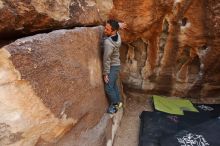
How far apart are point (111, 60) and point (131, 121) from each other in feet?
3.86

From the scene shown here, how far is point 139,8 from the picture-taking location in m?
4.20

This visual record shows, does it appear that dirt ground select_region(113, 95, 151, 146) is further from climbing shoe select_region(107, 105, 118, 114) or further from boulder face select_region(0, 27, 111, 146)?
boulder face select_region(0, 27, 111, 146)

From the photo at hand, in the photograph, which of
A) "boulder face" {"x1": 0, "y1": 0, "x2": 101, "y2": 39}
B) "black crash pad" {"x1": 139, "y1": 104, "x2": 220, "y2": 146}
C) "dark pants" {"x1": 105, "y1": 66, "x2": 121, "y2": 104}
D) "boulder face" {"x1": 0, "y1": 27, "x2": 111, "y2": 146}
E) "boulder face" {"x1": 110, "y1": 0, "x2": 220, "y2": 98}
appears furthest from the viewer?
"boulder face" {"x1": 110, "y1": 0, "x2": 220, "y2": 98}

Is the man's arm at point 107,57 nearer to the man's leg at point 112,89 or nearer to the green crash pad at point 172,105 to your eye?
the man's leg at point 112,89

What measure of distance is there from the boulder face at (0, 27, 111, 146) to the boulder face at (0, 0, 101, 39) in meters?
0.15

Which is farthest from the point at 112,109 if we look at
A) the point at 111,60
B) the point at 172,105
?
the point at 172,105

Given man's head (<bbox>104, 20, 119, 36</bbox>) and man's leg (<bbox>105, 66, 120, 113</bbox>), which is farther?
man's leg (<bbox>105, 66, 120, 113</bbox>)

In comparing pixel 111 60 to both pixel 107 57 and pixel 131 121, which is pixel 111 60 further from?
pixel 131 121

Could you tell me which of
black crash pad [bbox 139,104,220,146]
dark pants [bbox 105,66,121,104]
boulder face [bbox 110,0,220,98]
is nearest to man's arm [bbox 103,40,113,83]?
dark pants [bbox 105,66,121,104]

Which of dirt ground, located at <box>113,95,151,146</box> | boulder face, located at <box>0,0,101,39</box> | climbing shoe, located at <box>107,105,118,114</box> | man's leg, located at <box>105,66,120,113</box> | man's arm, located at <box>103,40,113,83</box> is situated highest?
boulder face, located at <box>0,0,101,39</box>

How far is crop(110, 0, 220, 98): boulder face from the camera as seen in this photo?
4.25 meters

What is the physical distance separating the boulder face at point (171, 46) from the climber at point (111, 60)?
0.72 meters

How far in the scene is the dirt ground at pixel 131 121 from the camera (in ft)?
13.3

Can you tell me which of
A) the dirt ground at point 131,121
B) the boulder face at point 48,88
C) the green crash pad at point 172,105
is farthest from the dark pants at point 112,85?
the green crash pad at point 172,105
